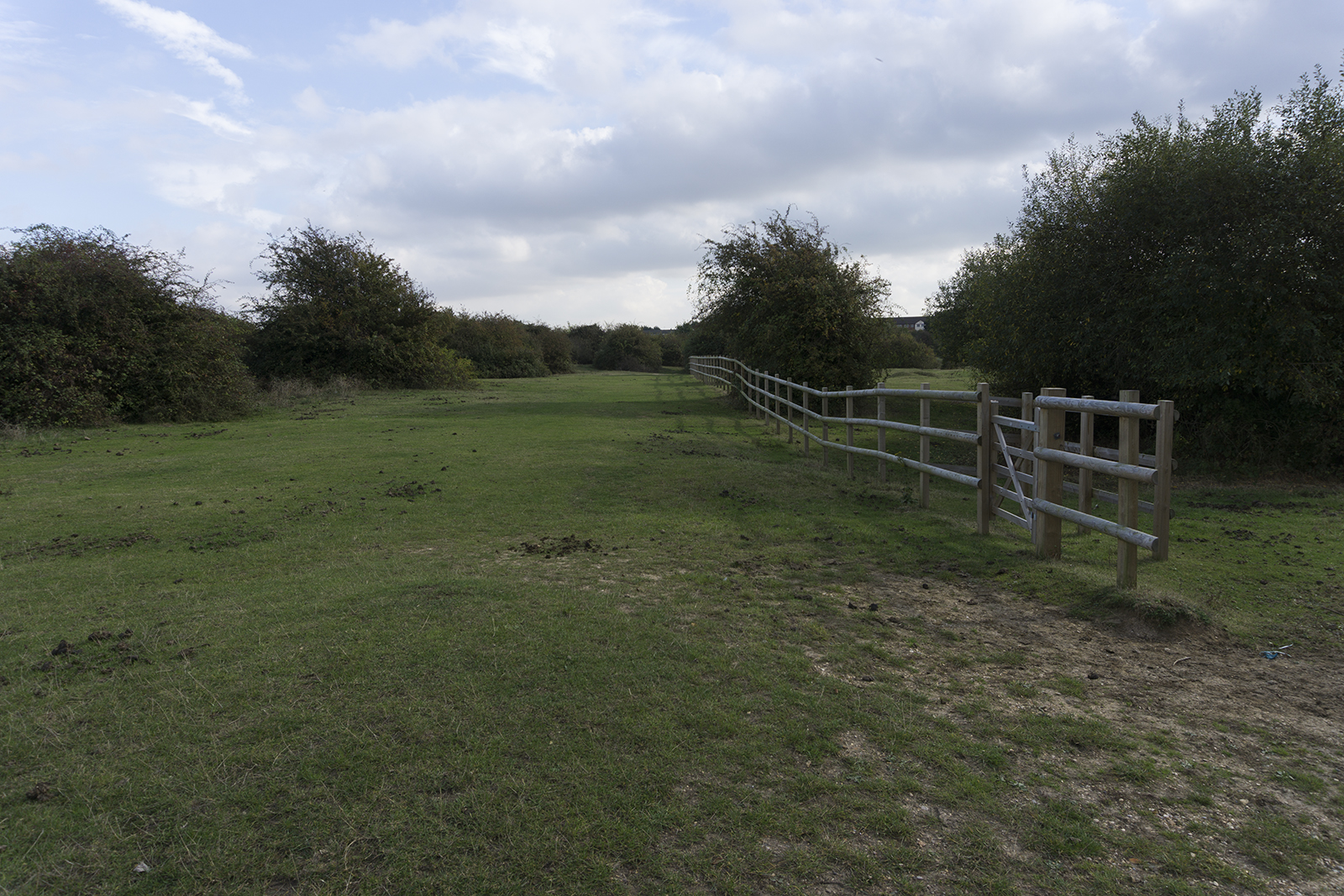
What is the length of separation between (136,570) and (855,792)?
17.8 ft

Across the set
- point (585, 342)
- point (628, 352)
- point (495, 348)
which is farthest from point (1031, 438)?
point (585, 342)

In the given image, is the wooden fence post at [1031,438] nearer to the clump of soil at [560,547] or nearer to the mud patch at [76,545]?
the clump of soil at [560,547]

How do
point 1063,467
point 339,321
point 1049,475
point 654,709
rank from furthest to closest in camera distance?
point 339,321
point 1063,467
point 1049,475
point 654,709

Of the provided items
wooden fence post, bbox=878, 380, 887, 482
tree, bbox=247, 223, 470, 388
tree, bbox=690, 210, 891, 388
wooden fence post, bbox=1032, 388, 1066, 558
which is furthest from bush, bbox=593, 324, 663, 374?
wooden fence post, bbox=1032, 388, 1066, 558

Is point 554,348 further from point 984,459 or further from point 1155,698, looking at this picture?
point 1155,698

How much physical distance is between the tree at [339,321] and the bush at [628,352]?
32.4 m

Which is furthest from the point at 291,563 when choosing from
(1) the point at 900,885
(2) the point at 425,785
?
(1) the point at 900,885

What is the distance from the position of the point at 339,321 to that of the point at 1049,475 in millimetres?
28582

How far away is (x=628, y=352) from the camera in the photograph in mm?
63281

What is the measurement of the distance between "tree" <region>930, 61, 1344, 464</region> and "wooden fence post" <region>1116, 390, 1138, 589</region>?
284 inches

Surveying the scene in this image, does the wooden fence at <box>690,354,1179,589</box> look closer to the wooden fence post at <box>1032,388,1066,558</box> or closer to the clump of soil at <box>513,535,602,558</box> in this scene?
the wooden fence post at <box>1032,388,1066,558</box>

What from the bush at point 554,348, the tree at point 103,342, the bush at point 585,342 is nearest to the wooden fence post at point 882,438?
the tree at point 103,342

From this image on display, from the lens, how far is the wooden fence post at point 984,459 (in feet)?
22.4

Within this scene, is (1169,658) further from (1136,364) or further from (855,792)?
(1136,364)
